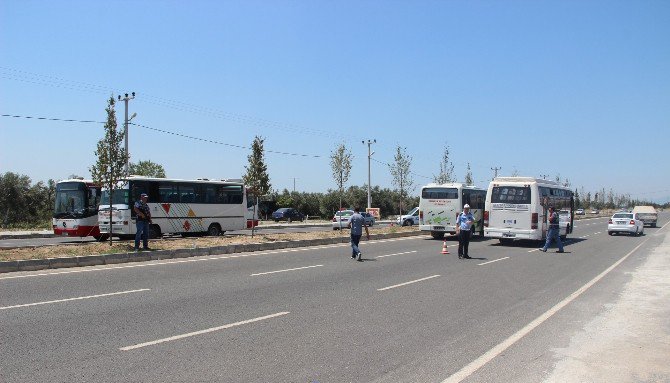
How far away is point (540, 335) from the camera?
306 inches

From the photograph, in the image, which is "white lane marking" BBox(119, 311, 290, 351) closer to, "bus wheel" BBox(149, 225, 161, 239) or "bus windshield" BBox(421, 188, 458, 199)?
"bus wheel" BBox(149, 225, 161, 239)

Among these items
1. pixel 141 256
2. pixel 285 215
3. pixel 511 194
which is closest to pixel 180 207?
pixel 141 256

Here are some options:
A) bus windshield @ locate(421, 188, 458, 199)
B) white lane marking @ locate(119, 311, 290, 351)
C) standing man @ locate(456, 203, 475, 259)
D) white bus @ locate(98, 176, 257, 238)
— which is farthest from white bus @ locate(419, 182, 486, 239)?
white lane marking @ locate(119, 311, 290, 351)

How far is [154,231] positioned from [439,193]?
48.6ft

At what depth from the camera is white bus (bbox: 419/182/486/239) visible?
28.5 m

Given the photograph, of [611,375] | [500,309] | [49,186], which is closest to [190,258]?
[500,309]

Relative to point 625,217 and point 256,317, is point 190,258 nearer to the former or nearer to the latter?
point 256,317

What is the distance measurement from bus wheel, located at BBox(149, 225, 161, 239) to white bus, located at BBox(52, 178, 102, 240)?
255 centimetres

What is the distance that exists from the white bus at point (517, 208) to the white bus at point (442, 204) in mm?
3397

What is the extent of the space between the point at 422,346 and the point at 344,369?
1.48m

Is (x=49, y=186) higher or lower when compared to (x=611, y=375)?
higher

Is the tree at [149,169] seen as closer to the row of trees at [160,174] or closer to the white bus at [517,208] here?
the row of trees at [160,174]

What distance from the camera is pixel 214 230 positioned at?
29156 millimetres

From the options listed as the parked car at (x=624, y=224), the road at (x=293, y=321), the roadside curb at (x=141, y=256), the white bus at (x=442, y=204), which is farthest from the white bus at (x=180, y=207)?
the parked car at (x=624, y=224)
